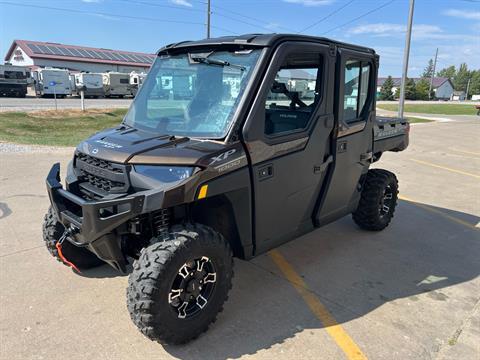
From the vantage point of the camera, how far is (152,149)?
2.94m

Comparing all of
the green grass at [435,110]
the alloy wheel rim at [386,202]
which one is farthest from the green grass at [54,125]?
the green grass at [435,110]

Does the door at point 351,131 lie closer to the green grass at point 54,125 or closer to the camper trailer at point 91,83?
the green grass at point 54,125

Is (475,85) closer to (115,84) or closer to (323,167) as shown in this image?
(115,84)

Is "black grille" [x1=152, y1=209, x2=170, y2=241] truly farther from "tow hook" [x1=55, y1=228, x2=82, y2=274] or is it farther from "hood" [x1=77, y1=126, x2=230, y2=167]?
"tow hook" [x1=55, y1=228, x2=82, y2=274]

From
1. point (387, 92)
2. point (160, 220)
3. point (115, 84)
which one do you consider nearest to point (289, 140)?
point (160, 220)

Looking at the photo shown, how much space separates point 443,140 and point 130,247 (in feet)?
50.9

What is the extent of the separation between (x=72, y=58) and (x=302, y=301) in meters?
57.7

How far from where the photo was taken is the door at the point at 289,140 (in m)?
3.21

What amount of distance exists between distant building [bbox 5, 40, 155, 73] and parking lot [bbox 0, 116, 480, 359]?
177 ft

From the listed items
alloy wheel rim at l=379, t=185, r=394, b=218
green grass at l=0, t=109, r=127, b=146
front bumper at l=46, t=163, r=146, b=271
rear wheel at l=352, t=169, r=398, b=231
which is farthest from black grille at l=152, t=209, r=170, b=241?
green grass at l=0, t=109, r=127, b=146

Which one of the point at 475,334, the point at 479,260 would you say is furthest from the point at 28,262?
the point at 479,260

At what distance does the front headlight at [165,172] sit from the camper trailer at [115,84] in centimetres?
3731

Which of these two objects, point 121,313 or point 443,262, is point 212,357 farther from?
point 443,262

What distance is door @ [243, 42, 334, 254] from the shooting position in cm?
321
